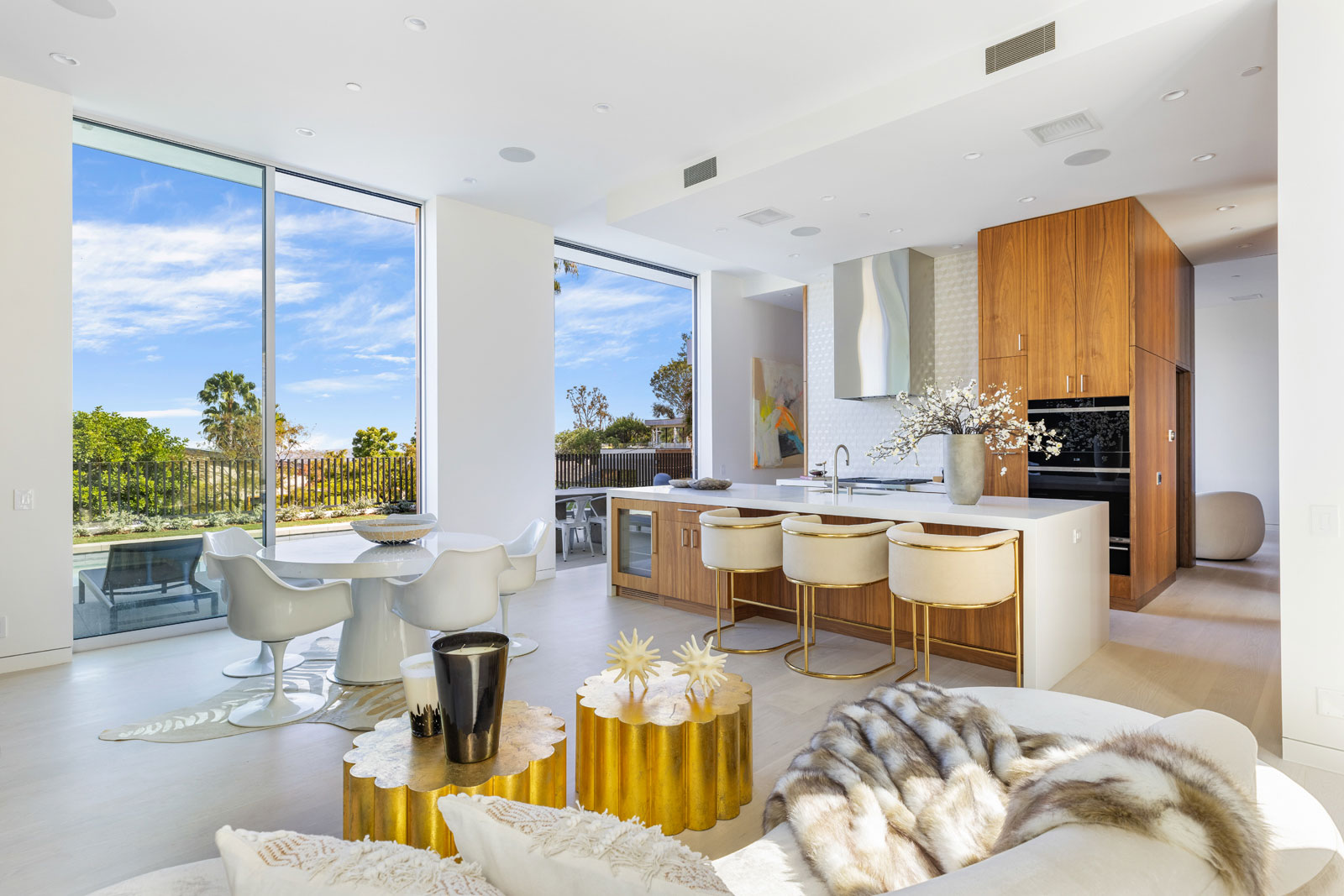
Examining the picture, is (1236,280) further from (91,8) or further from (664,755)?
(91,8)

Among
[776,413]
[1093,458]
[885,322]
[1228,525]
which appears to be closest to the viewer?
[1093,458]

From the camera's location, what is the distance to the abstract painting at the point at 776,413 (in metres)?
8.93

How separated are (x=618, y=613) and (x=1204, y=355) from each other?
9560mm

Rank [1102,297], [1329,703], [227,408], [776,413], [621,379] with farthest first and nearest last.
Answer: [621,379] → [776,413] → [1102,297] → [227,408] → [1329,703]

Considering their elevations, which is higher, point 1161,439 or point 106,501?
point 1161,439

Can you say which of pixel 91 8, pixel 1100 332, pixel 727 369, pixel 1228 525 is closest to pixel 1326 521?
pixel 1100 332

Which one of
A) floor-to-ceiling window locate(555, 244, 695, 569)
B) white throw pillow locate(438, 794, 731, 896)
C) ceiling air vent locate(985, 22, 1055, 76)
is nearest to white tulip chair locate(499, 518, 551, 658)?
white throw pillow locate(438, 794, 731, 896)

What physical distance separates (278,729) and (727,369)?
643 centimetres

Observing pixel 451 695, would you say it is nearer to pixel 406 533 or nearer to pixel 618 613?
pixel 406 533

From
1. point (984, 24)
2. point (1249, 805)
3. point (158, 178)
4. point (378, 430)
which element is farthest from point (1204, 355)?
point (158, 178)

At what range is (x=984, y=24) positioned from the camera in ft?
11.1

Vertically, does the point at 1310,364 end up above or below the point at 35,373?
below

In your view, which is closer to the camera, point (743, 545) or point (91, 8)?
point (91, 8)

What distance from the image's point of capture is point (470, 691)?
1522 mm
